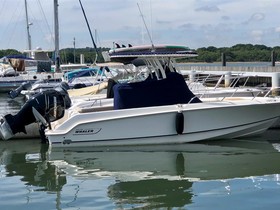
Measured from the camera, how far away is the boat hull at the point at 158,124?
42.0 feet

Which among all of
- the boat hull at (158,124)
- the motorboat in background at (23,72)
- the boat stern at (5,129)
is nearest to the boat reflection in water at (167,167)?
the boat hull at (158,124)

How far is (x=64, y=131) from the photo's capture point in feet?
42.8

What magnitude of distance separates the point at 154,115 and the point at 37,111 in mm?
3269

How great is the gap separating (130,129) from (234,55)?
2613 inches

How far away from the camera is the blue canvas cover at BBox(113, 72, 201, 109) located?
13.3 m

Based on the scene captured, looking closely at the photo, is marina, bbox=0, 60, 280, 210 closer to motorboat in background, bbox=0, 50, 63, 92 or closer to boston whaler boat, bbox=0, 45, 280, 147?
boston whaler boat, bbox=0, 45, 280, 147

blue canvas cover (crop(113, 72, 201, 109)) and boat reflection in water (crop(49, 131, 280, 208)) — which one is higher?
blue canvas cover (crop(113, 72, 201, 109))

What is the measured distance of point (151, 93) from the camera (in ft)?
43.7

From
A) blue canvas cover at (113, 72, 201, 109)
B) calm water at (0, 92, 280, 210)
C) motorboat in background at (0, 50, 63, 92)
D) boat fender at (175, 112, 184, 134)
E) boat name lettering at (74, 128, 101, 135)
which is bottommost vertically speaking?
calm water at (0, 92, 280, 210)

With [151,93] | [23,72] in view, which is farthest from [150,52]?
[23,72]

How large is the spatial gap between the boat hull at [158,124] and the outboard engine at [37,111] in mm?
602

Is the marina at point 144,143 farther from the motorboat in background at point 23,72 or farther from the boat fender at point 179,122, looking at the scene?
the motorboat in background at point 23,72

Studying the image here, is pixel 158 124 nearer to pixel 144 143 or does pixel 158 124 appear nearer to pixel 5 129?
pixel 144 143

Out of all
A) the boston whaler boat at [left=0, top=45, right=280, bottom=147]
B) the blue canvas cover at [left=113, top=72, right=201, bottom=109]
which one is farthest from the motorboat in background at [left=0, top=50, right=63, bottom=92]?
the blue canvas cover at [left=113, top=72, right=201, bottom=109]
